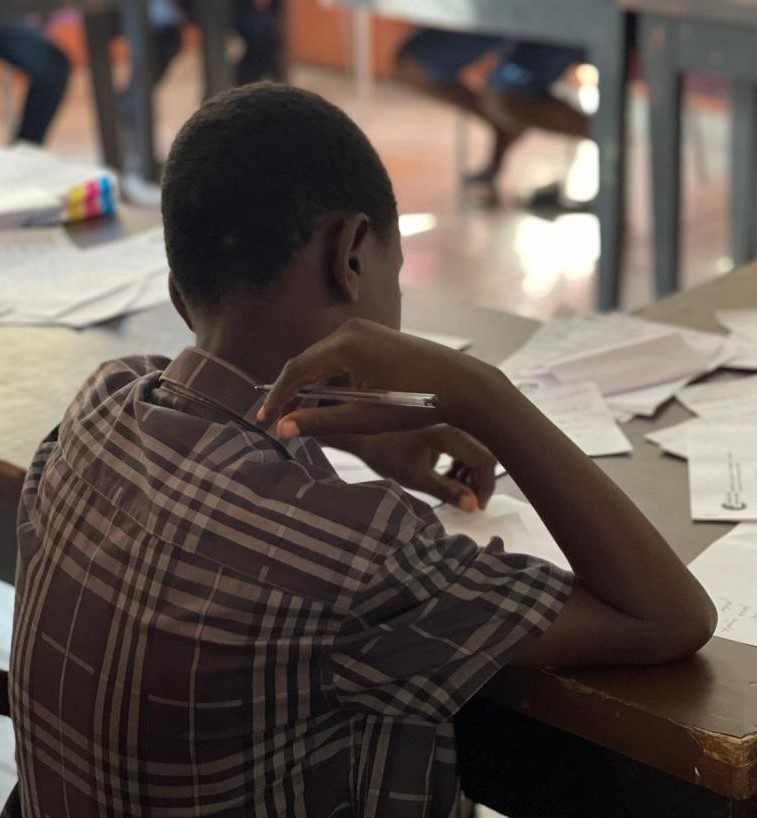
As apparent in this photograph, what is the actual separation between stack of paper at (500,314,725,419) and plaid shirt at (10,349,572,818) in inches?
19.3

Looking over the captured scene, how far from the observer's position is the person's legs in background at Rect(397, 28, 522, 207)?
4367 millimetres

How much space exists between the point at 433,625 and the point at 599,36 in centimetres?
240

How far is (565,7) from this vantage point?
3.09 metres

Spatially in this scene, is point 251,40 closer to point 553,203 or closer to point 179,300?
point 553,203

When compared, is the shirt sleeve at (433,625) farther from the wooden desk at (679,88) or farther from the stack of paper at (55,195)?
the wooden desk at (679,88)

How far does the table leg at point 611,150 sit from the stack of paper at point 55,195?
138 centimetres

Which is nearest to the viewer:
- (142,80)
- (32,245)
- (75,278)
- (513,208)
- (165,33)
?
(75,278)

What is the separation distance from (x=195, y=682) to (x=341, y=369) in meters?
0.22

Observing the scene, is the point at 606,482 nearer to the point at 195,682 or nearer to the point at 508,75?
the point at 195,682

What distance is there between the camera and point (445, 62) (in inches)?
172

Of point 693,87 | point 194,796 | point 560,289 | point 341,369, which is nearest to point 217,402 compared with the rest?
point 341,369

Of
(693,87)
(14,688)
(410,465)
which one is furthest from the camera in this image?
(693,87)

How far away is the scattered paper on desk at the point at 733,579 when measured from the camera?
3.31ft

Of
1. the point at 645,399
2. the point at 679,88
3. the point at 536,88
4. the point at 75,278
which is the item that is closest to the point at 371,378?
the point at 645,399
